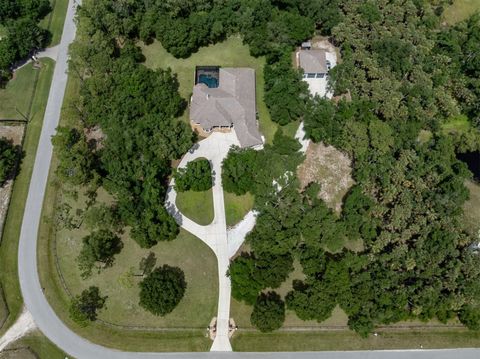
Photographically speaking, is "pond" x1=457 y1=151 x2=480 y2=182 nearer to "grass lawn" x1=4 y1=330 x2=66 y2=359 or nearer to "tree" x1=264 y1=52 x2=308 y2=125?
"tree" x1=264 y1=52 x2=308 y2=125

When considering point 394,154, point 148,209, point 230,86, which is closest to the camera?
point 148,209

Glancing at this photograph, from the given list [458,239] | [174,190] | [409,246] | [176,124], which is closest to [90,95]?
[176,124]

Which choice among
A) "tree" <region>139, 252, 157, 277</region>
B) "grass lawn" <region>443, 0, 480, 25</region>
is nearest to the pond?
"grass lawn" <region>443, 0, 480, 25</region>

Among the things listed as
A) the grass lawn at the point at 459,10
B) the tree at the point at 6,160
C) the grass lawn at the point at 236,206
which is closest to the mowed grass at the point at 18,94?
the tree at the point at 6,160

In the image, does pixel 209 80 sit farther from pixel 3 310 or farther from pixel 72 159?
pixel 3 310

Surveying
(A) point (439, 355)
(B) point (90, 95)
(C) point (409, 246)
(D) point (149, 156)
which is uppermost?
(B) point (90, 95)

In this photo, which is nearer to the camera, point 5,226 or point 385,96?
point 5,226

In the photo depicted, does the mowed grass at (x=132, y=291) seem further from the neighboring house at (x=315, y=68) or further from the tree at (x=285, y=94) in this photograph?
the neighboring house at (x=315, y=68)

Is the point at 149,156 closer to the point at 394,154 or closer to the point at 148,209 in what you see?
the point at 148,209

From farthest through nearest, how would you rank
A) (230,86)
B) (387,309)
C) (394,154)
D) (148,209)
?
1. (230,86)
2. (394,154)
3. (148,209)
4. (387,309)
